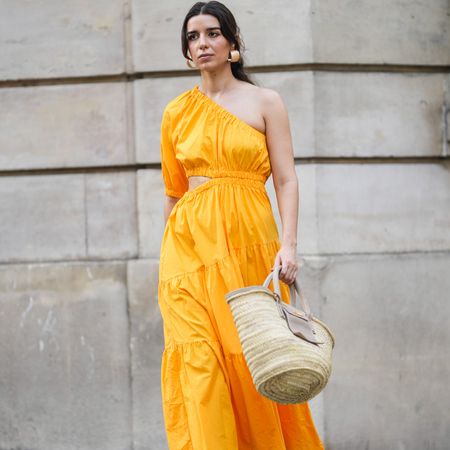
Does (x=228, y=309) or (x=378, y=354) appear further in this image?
(x=378, y=354)

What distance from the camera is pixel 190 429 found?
4031mm

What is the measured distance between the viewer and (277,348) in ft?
11.7

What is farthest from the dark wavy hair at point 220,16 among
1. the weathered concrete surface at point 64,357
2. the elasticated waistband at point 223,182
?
the weathered concrete surface at point 64,357

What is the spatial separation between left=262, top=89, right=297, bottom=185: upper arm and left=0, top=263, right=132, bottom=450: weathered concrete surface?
2.00 m

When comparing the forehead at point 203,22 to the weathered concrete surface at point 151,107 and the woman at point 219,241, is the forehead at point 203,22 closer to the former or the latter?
the woman at point 219,241

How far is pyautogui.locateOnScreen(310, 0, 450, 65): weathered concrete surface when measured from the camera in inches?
234

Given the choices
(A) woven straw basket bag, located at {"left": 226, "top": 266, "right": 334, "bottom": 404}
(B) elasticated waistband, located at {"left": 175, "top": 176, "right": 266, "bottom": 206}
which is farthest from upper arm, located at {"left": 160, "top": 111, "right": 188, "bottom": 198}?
(A) woven straw basket bag, located at {"left": 226, "top": 266, "right": 334, "bottom": 404}

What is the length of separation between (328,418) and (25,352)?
2.01 metres

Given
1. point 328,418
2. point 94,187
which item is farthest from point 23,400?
point 328,418

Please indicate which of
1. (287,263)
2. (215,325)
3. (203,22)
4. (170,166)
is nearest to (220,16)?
(203,22)

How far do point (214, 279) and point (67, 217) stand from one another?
90.1 inches

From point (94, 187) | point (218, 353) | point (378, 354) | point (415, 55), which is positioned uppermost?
point (415, 55)

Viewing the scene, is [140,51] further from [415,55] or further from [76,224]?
[415,55]

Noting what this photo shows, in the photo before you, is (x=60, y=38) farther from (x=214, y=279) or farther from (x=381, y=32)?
(x=214, y=279)
